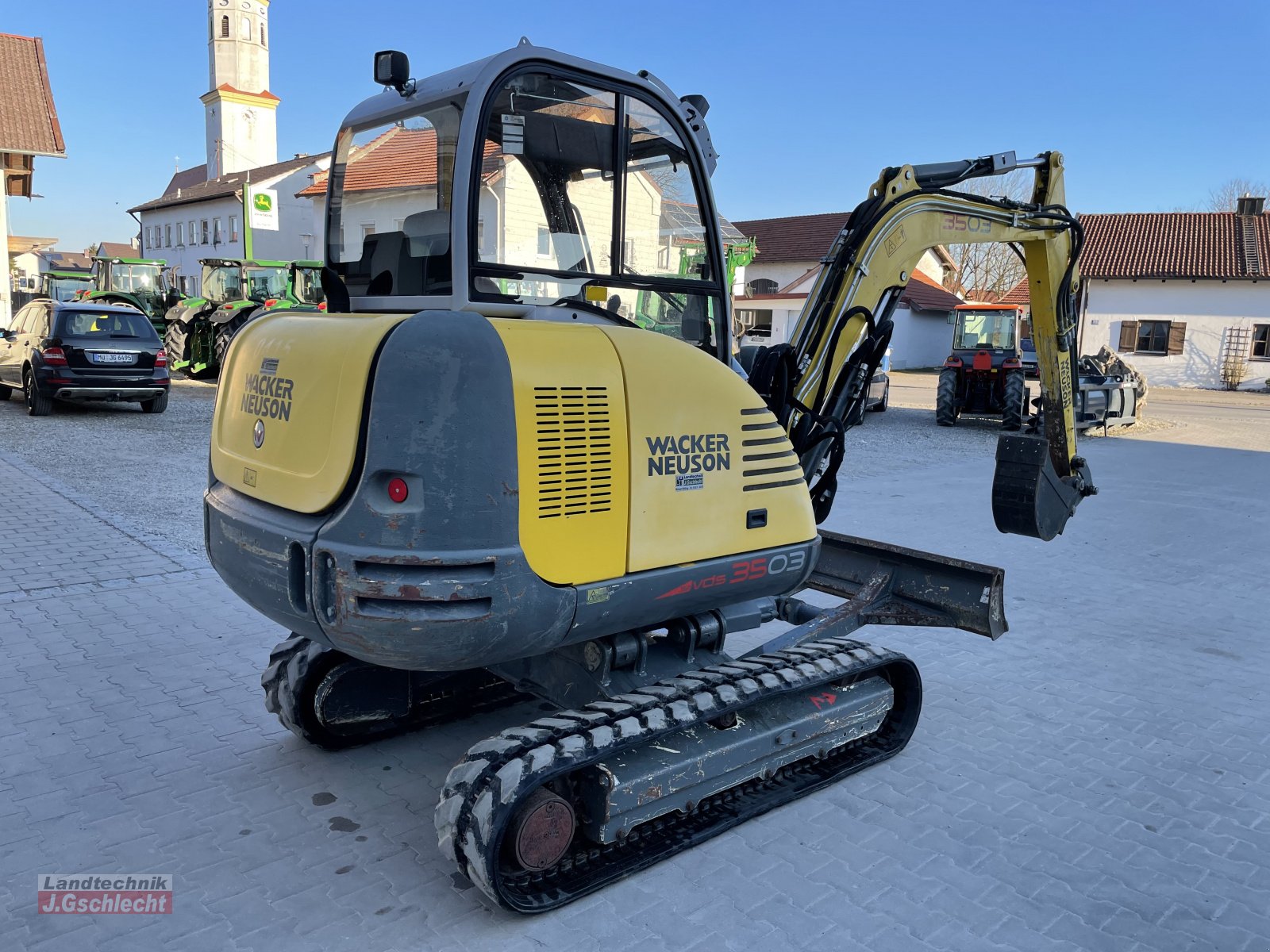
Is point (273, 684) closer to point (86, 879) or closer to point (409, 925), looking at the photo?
point (86, 879)

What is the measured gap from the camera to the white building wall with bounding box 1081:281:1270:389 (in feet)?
105

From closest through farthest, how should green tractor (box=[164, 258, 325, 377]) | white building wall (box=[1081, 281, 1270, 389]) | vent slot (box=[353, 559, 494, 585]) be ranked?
vent slot (box=[353, 559, 494, 585]) → green tractor (box=[164, 258, 325, 377]) → white building wall (box=[1081, 281, 1270, 389])

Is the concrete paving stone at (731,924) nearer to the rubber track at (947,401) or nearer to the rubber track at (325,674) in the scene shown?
the rubber track at (325,674)

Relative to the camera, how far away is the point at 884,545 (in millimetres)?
5152

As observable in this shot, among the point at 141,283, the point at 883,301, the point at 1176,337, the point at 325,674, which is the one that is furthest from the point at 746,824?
the point at 1176,337

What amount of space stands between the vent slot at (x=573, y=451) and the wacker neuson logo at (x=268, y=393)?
0.88m

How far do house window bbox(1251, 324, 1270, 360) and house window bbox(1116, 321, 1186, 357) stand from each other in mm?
2039

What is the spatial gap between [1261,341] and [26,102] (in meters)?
38.7

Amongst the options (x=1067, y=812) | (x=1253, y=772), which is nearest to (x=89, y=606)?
(x=1067, y=812)

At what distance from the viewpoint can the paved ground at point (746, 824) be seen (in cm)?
311

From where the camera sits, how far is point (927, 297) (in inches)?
1571

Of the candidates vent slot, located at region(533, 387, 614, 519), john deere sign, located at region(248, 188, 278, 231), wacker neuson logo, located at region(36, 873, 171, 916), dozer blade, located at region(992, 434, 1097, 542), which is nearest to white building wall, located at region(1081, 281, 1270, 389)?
john deere sign, located at region(248, 188, 278, 231)

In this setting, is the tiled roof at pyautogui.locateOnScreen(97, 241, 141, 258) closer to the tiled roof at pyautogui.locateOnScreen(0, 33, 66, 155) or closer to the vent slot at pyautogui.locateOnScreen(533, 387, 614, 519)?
the tiled roof at pyautogui.locateOnScreen(0, 33, 66, 155)

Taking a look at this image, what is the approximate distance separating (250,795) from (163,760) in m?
0.53
